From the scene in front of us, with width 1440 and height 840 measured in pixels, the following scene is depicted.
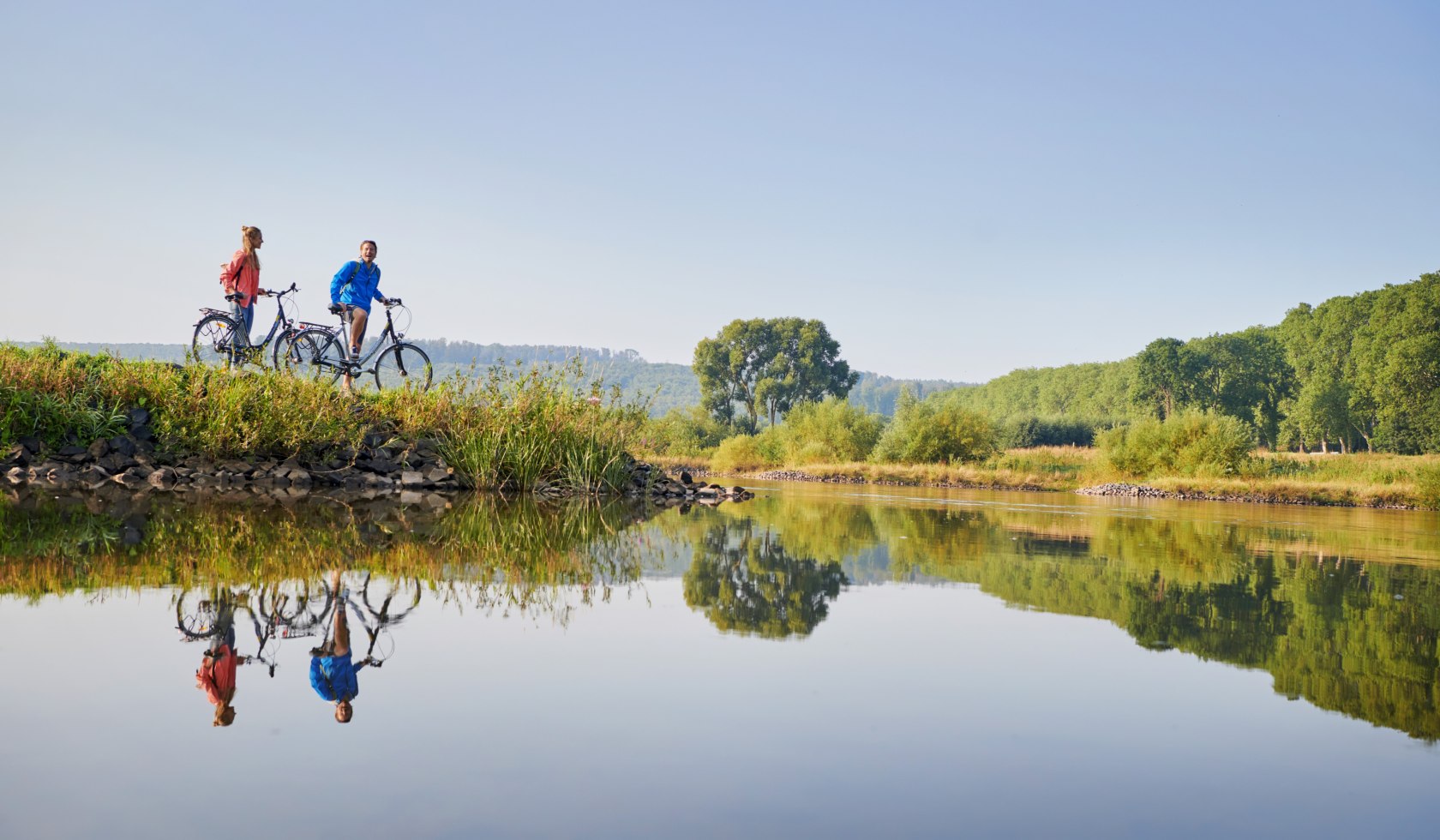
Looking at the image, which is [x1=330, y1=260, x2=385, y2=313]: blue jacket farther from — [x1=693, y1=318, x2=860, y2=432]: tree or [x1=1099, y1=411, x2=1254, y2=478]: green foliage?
→ [x1=693, y1=318, x2=860, y2=432]: tree

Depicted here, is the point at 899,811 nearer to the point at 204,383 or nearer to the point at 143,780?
the point at 143,780

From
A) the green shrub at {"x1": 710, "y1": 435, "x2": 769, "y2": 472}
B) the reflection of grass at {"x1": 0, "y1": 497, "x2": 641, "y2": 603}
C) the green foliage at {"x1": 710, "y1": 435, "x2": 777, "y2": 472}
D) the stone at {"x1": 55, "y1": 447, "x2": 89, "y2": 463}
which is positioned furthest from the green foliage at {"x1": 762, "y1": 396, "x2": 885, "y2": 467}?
the reflection of grass at {"x1": 0, "y1": 497, "x2": 641, "y2": 603}

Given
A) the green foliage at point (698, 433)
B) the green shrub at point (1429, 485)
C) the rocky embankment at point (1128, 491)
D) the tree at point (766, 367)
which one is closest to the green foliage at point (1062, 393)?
the tree at point (766, 367)

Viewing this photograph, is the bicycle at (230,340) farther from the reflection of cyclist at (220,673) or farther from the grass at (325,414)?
the reflection of cyclist at (220,673)

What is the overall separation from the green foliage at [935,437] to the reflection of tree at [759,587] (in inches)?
1257

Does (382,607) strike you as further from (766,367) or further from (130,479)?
(766,367)

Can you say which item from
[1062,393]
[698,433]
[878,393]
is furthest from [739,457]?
[878,393]

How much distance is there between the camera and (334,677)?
274 centimetres

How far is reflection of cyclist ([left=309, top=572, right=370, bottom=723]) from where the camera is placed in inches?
99.0

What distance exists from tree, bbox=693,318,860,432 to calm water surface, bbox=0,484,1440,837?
6990 cm

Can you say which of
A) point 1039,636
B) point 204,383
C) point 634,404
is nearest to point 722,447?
point 634,404

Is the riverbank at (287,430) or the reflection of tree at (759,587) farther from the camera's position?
the riverbank at (287,430)

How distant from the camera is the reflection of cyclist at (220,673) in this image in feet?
7.86

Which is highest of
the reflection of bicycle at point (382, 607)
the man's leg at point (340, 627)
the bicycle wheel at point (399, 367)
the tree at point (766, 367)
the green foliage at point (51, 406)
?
the tree at point (766, 367)
